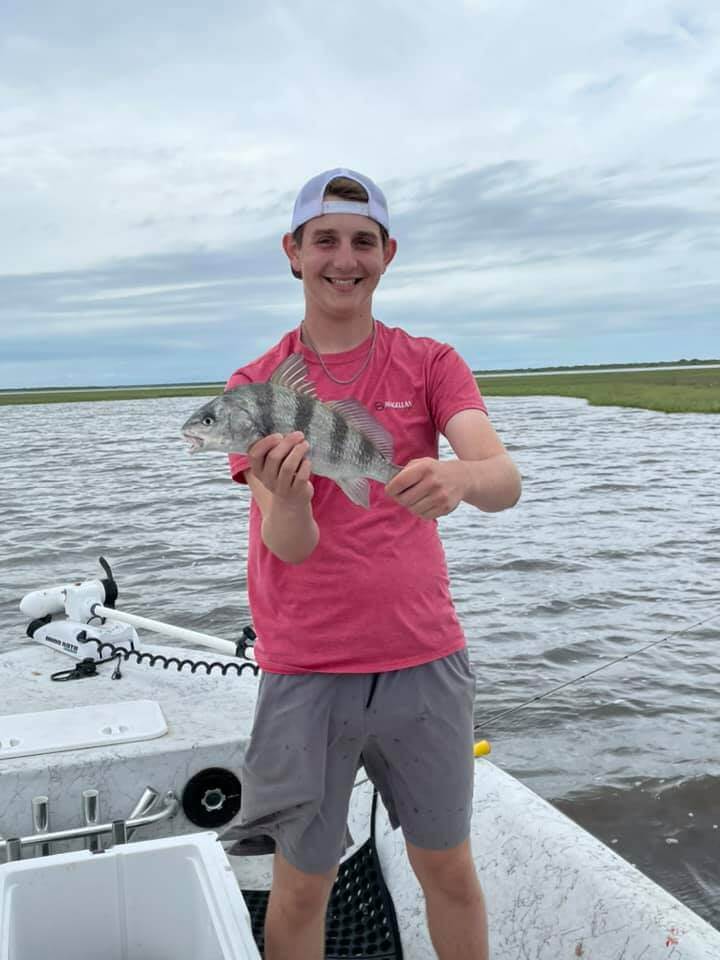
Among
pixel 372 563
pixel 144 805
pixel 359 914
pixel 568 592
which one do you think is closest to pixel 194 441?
pixel 372 563

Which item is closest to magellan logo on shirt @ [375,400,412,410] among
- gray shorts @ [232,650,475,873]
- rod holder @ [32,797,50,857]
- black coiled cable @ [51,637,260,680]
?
gray shorts @ [232,650,475,873]

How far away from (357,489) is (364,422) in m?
0.20

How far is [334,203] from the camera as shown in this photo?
283cm

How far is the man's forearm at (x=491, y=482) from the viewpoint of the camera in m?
2.61

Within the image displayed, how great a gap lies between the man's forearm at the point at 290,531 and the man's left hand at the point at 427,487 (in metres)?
0.28

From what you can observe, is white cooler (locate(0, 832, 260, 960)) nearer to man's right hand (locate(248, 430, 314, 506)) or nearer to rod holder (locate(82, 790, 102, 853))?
rod holder (locate(82, 790, 102, 853))

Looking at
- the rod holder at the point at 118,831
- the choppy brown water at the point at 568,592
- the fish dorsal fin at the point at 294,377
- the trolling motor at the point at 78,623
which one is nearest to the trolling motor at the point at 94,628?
the trolling motor at the point at 78,623

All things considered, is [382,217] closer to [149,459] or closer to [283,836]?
[283,836]

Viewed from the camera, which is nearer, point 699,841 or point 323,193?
point 323,193

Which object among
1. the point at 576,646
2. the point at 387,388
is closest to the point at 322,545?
the point at 387,388

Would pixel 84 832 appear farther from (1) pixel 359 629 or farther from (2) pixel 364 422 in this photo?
(2) pixel 364 422

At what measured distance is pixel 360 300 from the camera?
289 cm

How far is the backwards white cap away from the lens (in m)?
2.83

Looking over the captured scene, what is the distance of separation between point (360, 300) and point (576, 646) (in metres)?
6.62
